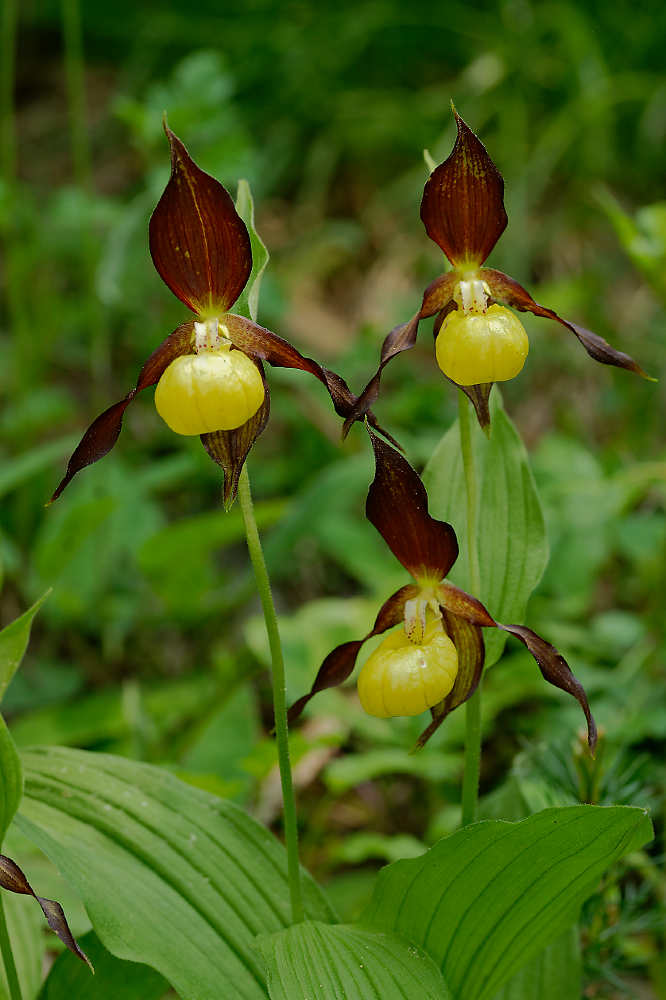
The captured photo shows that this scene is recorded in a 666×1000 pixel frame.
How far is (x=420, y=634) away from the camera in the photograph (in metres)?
1.08

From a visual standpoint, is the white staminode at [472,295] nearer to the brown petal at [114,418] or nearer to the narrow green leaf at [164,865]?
the brown petal at [114,418]

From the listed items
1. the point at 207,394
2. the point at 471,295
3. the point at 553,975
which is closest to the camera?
the point at 207,394

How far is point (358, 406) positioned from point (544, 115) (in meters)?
3.10

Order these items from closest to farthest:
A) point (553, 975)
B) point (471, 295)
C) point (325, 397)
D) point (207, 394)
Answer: point (207, 394)
point (471, 295)
point (553, 975)
point (325, 397)

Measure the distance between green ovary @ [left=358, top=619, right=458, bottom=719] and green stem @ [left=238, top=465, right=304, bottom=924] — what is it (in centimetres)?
10

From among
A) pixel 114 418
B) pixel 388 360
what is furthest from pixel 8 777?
pixel 388 360

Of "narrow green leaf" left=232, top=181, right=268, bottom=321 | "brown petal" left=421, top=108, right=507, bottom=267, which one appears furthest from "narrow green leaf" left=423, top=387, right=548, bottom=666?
"narrow green leaf" left=232, top=181, right=268, bottom=321

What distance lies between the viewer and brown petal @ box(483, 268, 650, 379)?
3.31 feet

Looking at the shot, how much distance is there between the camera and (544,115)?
358cm

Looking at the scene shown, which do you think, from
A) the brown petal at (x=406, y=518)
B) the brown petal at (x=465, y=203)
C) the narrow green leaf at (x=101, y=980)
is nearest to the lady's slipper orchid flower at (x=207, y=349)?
the brown petal at (x=406, y=518)

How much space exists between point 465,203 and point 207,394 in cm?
36

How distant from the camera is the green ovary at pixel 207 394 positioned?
0.94 meters

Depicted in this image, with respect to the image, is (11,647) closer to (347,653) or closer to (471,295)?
(347,653)

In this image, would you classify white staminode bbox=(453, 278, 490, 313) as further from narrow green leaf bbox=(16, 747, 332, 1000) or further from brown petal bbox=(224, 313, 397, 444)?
narrow green leaf bbox=(16, 747, 332, 1000)
